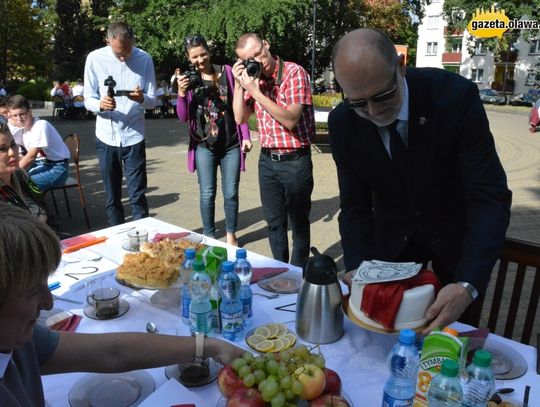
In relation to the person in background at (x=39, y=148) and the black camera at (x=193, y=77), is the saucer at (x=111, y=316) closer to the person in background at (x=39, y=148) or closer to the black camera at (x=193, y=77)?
the black camera at (x=193, y=77)

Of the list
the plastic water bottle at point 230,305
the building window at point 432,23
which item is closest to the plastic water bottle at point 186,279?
the plastic water bottle at point 230,305

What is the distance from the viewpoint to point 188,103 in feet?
13.3

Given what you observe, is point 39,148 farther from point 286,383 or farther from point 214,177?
point 286,383

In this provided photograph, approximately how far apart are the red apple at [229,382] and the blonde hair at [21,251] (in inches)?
21.8

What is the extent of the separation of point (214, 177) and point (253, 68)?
4.22ft

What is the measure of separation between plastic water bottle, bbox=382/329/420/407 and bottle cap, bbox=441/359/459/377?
17 cm

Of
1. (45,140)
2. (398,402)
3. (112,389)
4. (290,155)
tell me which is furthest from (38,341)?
(45,140)

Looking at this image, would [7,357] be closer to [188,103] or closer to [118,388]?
[118,388]

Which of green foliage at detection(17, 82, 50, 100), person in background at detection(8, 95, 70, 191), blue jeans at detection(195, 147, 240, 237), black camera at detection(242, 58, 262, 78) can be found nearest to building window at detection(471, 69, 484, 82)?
green foliage at detection(17, 82, 50, 100)

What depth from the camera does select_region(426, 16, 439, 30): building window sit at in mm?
44062

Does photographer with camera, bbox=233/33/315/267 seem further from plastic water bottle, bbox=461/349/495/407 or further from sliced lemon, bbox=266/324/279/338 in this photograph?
plastic water bottle, bbox=461/349/495/407

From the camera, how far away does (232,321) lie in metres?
1.66

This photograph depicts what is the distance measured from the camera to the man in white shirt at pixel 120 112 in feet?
13.6

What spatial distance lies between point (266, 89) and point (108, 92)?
1531mm
